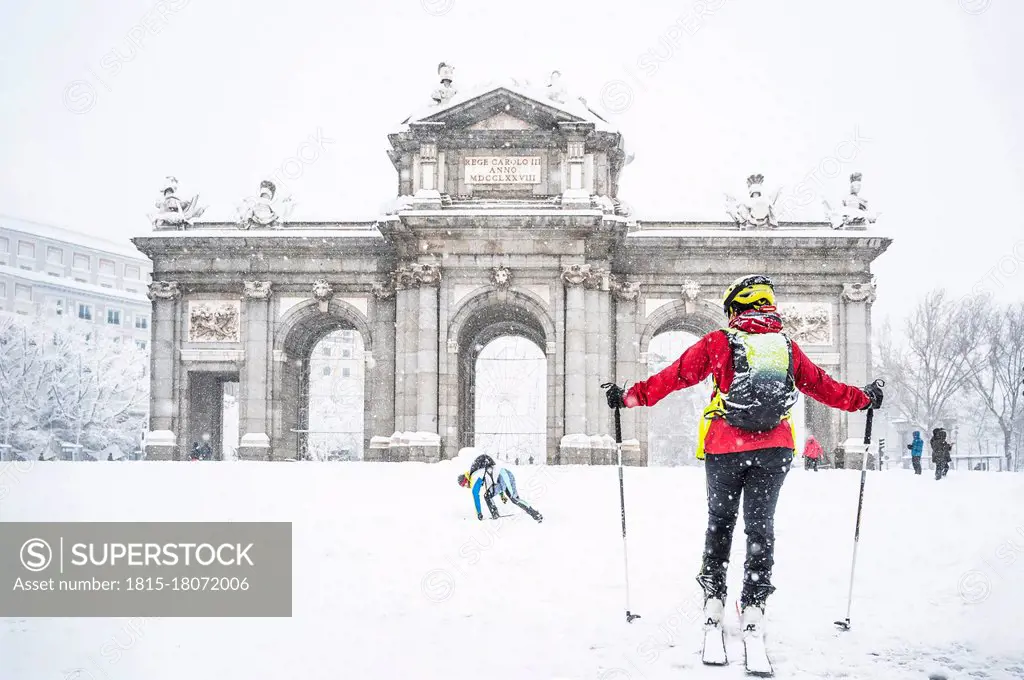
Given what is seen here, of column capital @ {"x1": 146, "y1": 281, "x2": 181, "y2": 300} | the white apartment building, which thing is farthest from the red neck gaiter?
the white apartment building

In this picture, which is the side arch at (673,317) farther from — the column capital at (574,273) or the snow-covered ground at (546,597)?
the snow-covered ground at (546,597)

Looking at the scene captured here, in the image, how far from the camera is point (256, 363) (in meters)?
32.5

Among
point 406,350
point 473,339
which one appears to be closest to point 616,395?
point 406,350

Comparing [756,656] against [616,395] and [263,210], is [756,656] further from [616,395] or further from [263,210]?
[263,210]

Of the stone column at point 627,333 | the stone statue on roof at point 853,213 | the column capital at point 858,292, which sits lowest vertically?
the stone column at point 627,333

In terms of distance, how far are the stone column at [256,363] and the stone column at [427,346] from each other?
6.15m

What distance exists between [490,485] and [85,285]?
4984 centimetres

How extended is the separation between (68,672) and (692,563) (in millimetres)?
5910

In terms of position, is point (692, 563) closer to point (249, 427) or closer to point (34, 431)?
point (249, 427)

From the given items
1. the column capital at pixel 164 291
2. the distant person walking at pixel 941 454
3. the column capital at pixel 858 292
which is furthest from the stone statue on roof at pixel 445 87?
the distant person walking at pixel 941 454

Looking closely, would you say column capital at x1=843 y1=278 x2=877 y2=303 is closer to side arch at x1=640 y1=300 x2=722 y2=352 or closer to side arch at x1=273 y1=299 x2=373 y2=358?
side arch at x1=640 y1=300 x2=722 y2=352

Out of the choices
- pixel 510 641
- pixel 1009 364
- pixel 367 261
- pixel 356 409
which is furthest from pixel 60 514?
pixel 356 409

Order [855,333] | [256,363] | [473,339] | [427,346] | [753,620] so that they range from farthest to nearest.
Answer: [473,339] → [256,363] → [855,333] → [427,346] → [753,620]

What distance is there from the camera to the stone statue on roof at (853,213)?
32.3 metres
